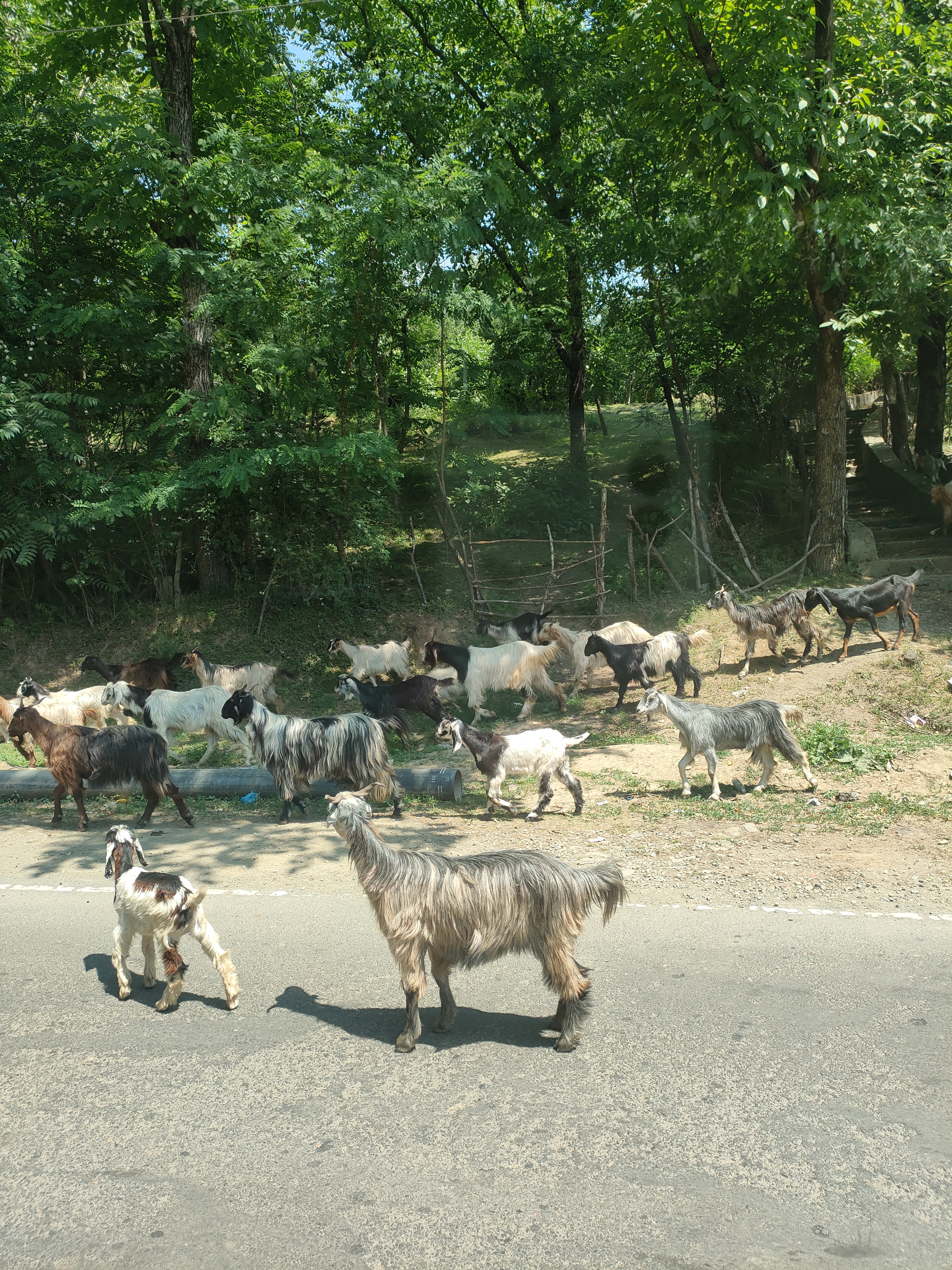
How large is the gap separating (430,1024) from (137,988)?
6.50 ft

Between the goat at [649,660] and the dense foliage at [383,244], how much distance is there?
15.9 ft

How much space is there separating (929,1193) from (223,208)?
49.1 ft

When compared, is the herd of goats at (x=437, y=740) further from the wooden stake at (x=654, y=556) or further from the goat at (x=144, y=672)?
the wooden stake at (x=654, y=556)

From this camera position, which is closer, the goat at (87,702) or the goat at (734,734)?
the goat at (734,734)

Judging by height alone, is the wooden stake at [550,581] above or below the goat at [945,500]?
below

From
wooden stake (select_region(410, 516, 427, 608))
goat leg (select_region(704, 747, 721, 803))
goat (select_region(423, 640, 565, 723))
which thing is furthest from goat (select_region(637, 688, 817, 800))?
wooden stake (select_region(410, 516, 427, 608))

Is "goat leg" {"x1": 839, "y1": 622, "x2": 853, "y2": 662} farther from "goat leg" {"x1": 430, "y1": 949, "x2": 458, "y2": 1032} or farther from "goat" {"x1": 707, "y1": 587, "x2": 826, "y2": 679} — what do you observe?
"goat leg" {"x1": 430, "y1": 949, "x2": 458, "y2": 1032}

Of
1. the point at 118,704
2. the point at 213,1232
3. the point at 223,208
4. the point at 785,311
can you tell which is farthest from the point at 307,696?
the point at 785,311

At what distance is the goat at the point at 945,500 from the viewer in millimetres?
18234

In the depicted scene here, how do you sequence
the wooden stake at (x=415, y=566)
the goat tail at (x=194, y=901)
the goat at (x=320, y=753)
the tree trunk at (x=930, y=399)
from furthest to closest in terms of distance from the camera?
the tree trunk at (x=930, y=399) < the wooden stake at (x=415, y=566) < the goat at (x=320, y=753) < the goat tail at (x=194, y=901)

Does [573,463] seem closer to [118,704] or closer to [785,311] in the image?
[785,311]

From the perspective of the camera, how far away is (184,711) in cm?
1130

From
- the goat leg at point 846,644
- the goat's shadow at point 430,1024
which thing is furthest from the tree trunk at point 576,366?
the goat's shadow at point 430,1024

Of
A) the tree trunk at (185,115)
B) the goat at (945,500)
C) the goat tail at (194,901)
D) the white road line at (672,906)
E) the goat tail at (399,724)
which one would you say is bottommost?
the white road line at (672,906)
